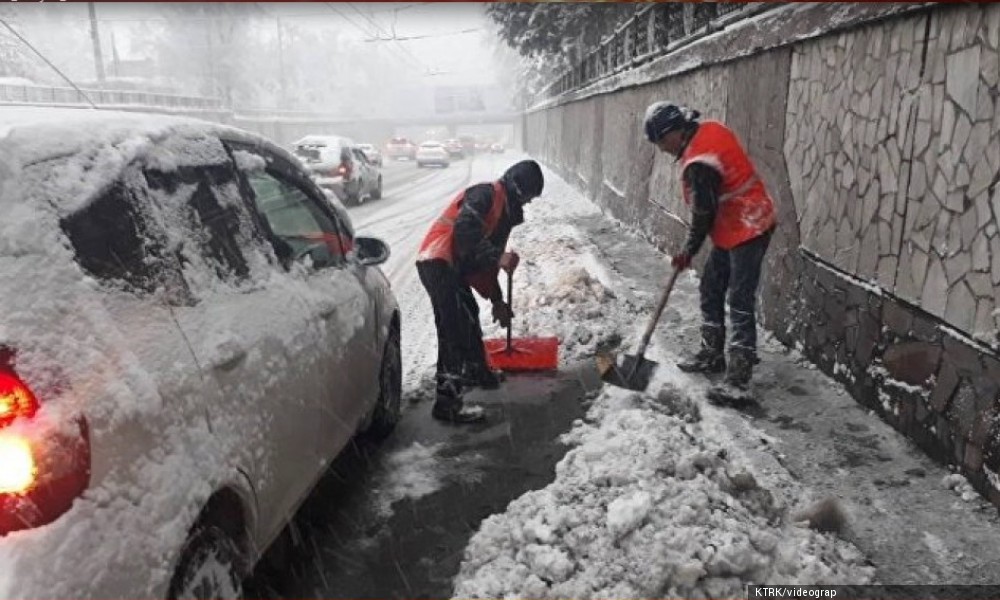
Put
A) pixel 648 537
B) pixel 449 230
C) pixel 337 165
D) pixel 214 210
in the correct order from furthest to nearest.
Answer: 1. pixel 337 165
2. pixel 449 230
3. pixel 648 537
4. pixel 214 210

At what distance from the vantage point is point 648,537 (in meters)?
3.00

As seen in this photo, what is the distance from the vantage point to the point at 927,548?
3.13m

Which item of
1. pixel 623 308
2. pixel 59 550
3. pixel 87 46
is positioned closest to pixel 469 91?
pixel 87 46

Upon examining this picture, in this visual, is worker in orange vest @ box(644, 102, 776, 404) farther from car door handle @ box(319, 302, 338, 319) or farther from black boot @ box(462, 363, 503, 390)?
car door handle @ box(319, 302, 338, 319)

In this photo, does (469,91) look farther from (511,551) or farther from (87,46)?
(511,551)

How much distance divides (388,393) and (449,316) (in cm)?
65

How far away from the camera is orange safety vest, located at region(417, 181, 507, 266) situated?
477 centimetres

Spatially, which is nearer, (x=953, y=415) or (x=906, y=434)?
(x=953, y=415)

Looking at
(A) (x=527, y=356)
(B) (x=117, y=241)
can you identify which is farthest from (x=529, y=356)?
(B) (x=117, y=241)

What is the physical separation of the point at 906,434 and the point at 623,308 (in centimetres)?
339

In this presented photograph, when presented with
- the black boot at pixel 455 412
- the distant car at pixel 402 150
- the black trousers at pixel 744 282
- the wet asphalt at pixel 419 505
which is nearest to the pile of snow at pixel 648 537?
the wet asphalt at pixel 419 505

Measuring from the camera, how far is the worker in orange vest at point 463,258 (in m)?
4.72

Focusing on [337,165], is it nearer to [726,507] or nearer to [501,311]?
[501,311]

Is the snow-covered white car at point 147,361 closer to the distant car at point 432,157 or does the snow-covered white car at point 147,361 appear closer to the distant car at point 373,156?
the distant car at point 373,156
